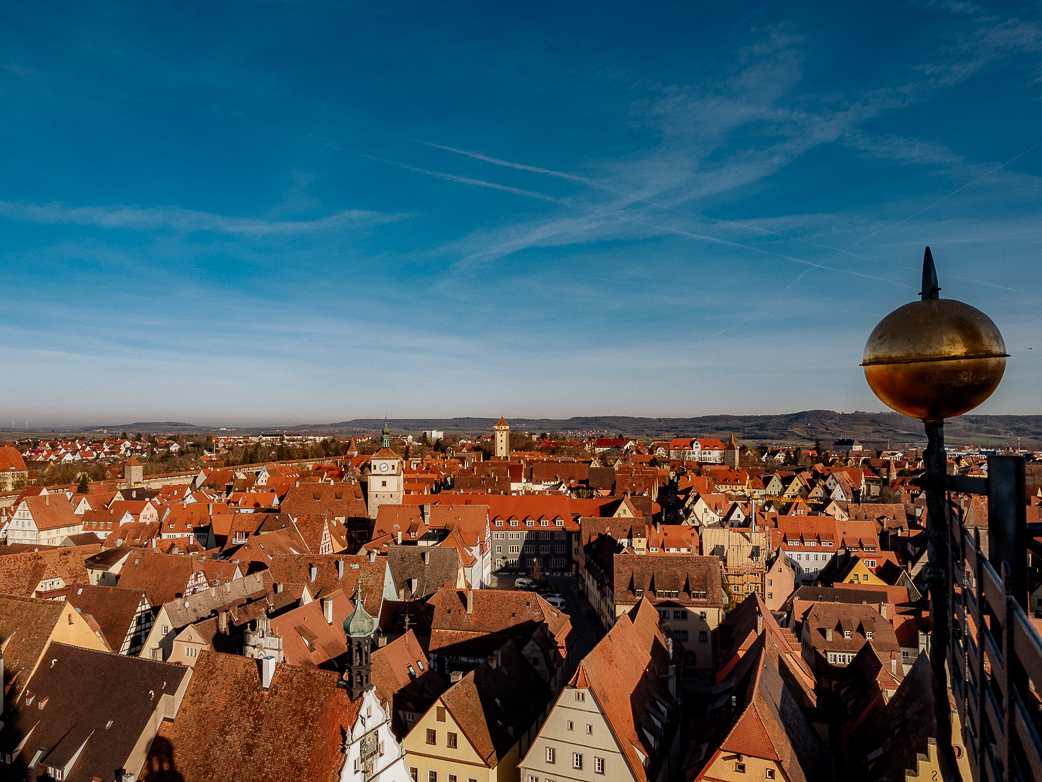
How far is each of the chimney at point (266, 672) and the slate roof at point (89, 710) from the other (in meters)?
3.03

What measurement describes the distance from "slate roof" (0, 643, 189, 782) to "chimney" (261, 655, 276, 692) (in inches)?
119

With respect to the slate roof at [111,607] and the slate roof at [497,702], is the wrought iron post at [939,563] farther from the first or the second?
the slate roof at [111,607]

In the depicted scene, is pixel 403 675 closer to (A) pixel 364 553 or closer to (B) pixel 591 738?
(B) pixel 591 738

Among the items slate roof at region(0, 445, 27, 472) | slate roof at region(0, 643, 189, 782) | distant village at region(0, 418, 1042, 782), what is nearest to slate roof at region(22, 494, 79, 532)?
distant village at region(0, 418, 1042, 782)

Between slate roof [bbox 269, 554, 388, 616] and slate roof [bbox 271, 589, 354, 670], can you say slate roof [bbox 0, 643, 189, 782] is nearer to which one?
slate roof [bbox 271, 589, 354, 670]

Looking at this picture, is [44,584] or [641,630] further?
[44,584]

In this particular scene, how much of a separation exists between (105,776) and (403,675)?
10.5 meters

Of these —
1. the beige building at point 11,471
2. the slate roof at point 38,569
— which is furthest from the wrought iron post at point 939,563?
the beige building at point 11,471

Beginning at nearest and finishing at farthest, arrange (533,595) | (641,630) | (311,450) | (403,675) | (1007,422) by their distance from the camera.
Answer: (403,675) < (641,630) < (533,595) < (1007,422) < (311,450)

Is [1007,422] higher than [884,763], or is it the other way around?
[1007,422]

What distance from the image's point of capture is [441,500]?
6781 centimetres

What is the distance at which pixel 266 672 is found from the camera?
19078mm

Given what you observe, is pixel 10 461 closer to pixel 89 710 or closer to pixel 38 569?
pixel 38 569

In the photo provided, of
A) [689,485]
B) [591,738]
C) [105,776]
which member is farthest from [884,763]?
[689,485]
